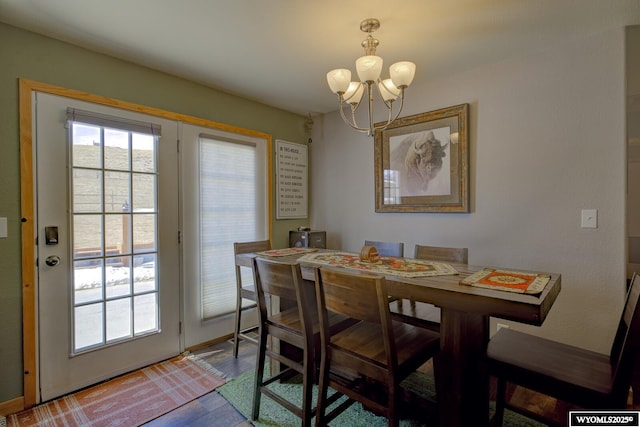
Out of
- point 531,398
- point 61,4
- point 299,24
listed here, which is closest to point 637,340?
point 531,398

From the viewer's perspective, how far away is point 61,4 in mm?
1741

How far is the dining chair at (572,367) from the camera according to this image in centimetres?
116

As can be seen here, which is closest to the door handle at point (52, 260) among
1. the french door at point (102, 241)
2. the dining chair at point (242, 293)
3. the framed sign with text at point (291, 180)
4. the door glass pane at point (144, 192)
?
the french door at point (102, 241)

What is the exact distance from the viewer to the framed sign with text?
3.50m

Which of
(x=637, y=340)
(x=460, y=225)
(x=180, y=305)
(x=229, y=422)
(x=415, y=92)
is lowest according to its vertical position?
(x=229, y=422)

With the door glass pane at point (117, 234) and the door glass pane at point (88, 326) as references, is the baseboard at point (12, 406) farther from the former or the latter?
the door glass pane at point (117, 234)

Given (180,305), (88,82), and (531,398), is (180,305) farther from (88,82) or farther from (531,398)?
(531,398)

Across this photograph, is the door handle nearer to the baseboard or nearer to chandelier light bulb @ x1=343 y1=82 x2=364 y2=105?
the baseboard

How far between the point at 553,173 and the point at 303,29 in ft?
6.51

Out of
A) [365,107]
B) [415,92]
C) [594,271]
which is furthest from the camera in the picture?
[365,107]

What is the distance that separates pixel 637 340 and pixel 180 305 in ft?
9.15

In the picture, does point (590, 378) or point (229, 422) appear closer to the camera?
point (590, 378)

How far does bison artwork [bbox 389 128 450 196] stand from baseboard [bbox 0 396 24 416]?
10.3 feet

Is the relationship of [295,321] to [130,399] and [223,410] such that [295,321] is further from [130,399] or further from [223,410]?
[130,399]
